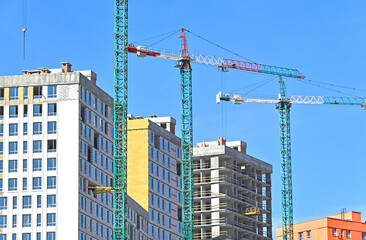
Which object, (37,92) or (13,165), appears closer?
(13,165)

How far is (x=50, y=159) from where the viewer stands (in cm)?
18388

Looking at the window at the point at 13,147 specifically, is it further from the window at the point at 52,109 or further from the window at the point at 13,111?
the window at the point at 52,109

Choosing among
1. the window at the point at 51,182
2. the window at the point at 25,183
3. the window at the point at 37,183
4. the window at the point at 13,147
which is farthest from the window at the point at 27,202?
the window at the point at 13,147

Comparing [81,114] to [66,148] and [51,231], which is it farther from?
Answer: [51,231]

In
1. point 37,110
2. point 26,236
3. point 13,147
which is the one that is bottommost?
point 26,236

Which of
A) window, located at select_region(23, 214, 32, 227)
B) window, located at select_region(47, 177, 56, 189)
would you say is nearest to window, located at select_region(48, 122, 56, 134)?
window, located at select_region(47, 177, 56, 189)

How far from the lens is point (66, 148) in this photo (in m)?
184

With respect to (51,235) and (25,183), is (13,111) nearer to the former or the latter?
(25,183)

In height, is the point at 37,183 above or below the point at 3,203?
above

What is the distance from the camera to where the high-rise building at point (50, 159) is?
181m

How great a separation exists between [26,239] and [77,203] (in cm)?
983

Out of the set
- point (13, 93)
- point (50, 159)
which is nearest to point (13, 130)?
point (13, 93)

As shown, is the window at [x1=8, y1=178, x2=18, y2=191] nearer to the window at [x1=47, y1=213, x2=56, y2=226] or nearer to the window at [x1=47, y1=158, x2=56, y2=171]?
the window at [x1=47, y1=158, x2=56, y2=171]

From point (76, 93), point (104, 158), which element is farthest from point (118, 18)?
point (104, 158)
